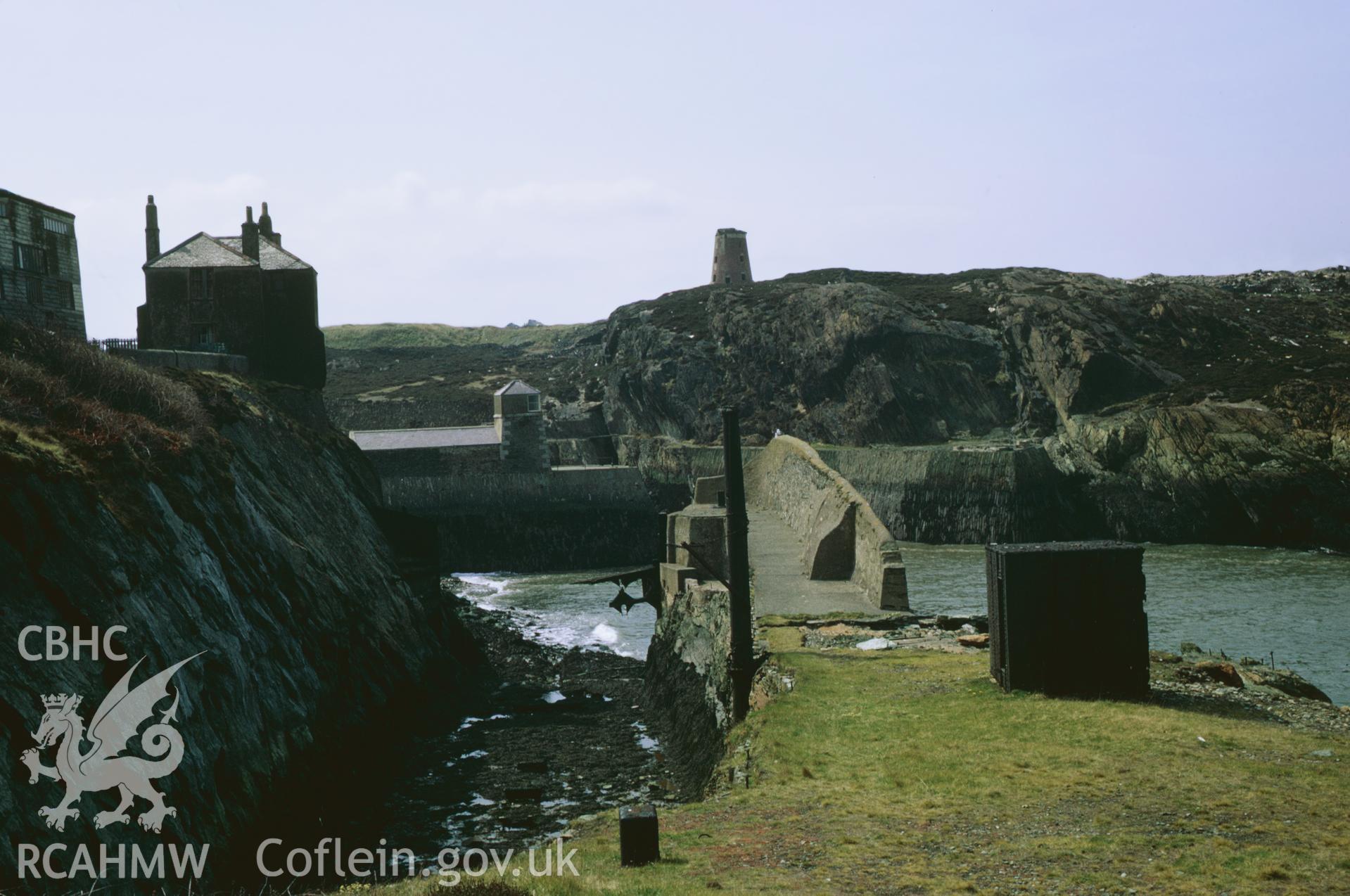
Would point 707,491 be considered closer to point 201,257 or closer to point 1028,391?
point 201,257

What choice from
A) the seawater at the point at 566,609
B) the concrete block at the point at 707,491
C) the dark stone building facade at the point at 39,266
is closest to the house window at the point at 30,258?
the dark stone building facade at the point at 39,266

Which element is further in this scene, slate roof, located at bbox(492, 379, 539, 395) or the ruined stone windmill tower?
the ruined stone windmill tower

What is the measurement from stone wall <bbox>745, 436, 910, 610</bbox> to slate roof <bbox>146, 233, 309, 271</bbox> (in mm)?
18569

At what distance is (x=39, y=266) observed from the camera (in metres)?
28.4

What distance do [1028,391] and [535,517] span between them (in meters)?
39.8

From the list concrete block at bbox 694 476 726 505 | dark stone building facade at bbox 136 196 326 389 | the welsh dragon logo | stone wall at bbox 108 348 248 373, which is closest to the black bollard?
the welsh dragon logo

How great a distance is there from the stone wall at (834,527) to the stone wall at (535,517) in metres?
21.0

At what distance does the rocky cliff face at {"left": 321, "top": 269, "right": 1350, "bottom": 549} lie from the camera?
2402 inches

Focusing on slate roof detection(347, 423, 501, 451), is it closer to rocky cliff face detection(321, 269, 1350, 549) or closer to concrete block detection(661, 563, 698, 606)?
rocky cliff face detection(321, 269, 1350, 549)

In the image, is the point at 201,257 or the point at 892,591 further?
the point at 201,257

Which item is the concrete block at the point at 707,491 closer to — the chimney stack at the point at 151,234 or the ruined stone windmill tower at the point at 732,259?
the chimney stack at the point at 151,234

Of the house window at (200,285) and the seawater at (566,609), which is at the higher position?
the house window at (200,285)

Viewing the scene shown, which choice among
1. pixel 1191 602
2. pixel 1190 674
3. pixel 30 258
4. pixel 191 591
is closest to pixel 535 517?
pixel 1191 602

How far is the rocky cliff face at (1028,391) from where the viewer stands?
6100 cm
